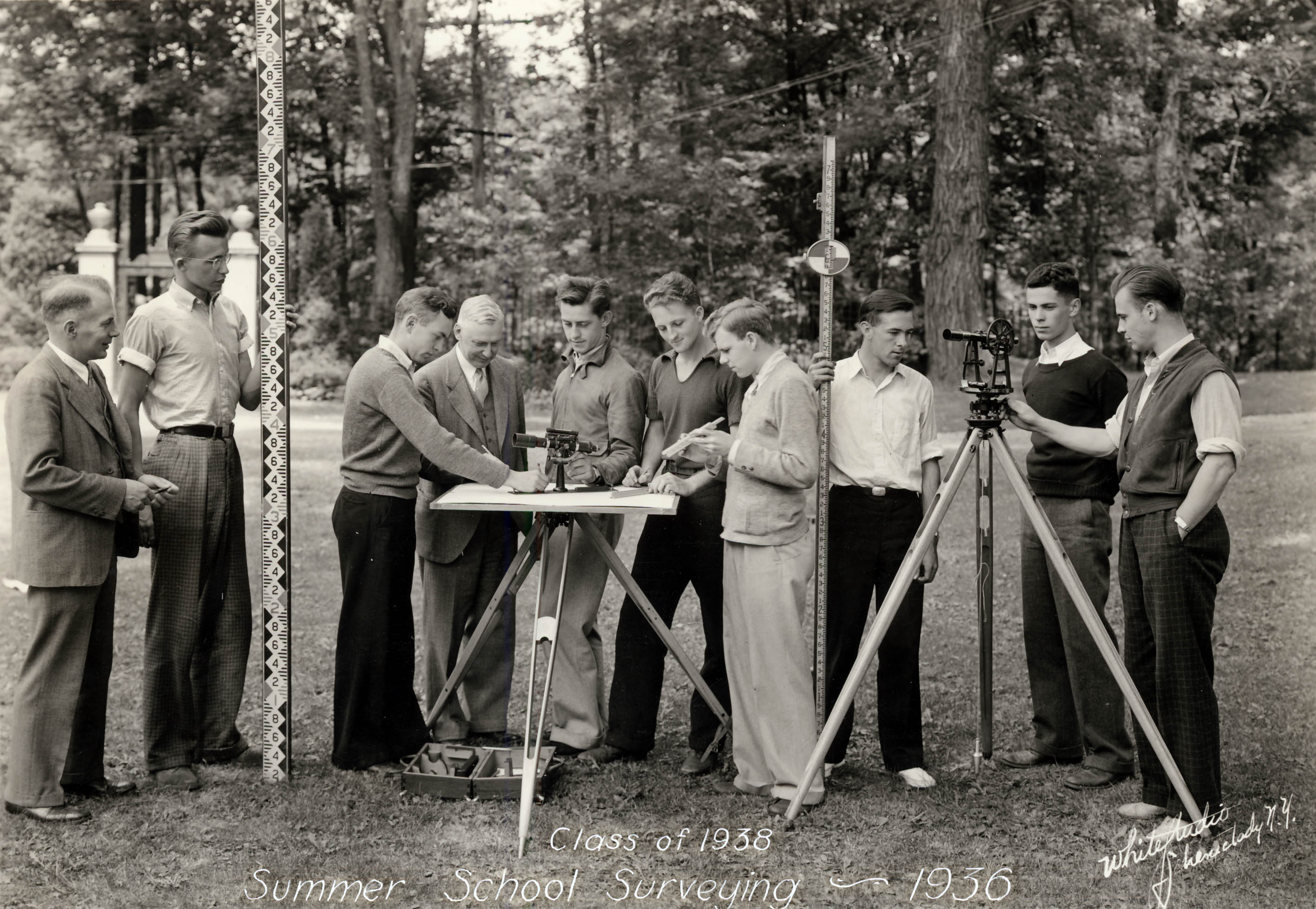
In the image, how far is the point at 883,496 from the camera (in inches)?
184

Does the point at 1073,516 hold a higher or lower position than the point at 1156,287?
lower

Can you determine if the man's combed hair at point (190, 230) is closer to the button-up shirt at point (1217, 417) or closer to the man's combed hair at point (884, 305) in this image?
the man's combed hair at point (884, 305)

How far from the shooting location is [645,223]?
18594mm

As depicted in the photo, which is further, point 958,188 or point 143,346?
point 958,188

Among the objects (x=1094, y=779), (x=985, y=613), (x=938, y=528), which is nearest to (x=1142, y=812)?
(x=1094, y=779)

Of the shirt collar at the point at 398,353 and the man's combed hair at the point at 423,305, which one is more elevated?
the man's combed hair at the point at 423,305

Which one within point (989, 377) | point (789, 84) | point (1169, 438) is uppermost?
point (789, 84)

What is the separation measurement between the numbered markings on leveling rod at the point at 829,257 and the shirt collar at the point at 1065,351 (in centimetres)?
98

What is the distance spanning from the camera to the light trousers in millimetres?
4445

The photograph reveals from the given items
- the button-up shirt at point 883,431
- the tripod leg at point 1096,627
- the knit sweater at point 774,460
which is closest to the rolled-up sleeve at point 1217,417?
the tripod leg at point 1096,627

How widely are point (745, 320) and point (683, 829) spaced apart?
73.3 inches

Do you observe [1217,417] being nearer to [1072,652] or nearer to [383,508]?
[1072,652]

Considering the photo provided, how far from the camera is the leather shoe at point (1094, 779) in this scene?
15.7 ft

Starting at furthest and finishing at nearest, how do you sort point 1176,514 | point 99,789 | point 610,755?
point 610,755
point 99,789
point 1176,514
